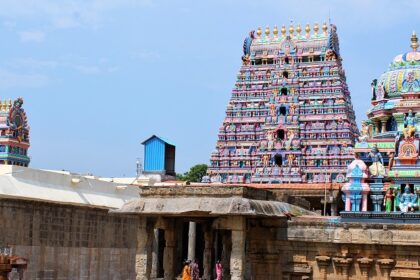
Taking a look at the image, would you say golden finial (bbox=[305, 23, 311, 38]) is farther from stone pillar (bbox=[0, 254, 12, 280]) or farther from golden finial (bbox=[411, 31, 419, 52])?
stone pillar (bbox=[0, 254, 12, 280])

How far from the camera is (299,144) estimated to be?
4291cm

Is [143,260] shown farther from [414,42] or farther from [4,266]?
[414,42]

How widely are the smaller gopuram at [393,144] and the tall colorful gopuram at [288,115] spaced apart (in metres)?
5.19

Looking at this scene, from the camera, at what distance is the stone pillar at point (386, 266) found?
53.5ft

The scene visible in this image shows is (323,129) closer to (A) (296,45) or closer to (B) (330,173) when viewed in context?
(B) (330,173)

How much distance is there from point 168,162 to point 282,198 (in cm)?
2327

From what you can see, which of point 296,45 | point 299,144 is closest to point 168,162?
point 299,144

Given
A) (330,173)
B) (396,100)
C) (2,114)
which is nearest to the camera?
(396,100)

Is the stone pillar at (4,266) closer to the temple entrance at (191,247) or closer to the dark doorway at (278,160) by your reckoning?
the temple entrance at (191,247)

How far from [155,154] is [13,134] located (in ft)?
40.4

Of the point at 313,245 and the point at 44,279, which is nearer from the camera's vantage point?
the point at 313,245

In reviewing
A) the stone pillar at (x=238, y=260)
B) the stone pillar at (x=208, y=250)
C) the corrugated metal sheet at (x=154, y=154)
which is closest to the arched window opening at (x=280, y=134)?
the corrugated metal sheet at (x=154, y=154)

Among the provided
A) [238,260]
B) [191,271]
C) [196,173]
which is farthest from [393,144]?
[196,173]

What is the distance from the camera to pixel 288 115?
4375cm
